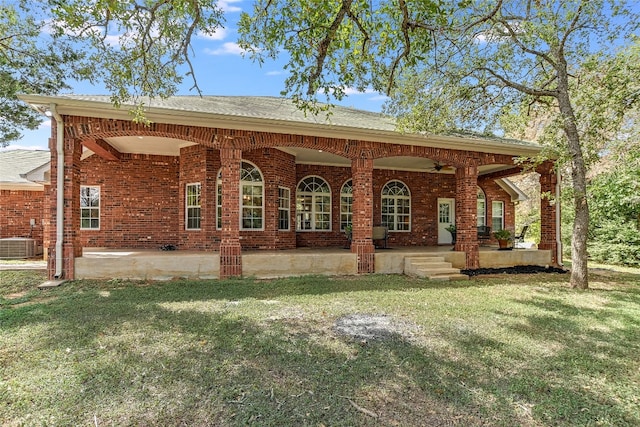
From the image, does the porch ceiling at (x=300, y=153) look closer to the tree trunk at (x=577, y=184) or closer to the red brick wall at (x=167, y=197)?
the red brick wall at (x=167, y=197)

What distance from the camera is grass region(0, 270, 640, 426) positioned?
2625 millimetres

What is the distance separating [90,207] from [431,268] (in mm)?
10309

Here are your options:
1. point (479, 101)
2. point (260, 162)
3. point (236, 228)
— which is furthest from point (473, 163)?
point (236, 228)

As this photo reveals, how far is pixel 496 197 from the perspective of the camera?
15570 millimetres

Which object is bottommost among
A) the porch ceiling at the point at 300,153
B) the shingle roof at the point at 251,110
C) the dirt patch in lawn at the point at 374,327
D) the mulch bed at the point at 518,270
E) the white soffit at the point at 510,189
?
the mulch bed at the point at 518,270

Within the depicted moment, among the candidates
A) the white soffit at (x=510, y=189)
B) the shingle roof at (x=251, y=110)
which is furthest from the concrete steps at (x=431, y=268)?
the white soffit at (x=510, y=189)

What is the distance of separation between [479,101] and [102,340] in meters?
9.34

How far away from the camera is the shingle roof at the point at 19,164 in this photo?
11766 millimetres

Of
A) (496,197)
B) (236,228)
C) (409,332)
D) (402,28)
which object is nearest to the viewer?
(409,332)

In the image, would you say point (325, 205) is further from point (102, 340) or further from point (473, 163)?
point (102, 340)

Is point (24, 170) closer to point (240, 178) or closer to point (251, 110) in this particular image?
point (240, 178)

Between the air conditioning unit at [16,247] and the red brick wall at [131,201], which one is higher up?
the red brick wall at [131,201]

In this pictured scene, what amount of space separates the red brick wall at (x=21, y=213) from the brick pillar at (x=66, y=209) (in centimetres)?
660

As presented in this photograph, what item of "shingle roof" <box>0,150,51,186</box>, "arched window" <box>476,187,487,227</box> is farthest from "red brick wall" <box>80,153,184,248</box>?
"arched window" <box>476,187,487,227</box>
